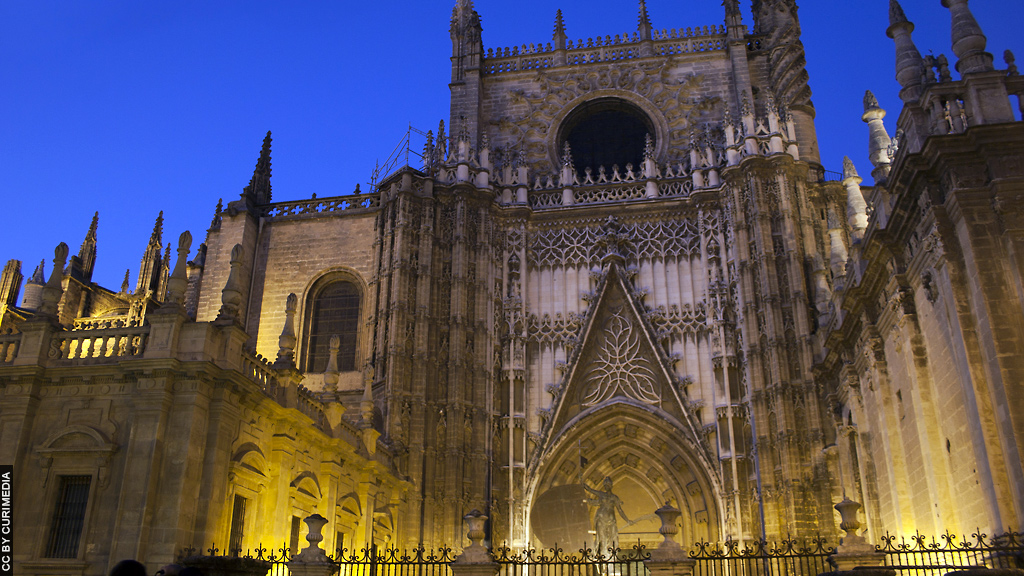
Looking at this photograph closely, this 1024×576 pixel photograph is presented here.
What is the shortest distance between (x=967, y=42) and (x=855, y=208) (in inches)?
230

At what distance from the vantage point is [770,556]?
419 inches

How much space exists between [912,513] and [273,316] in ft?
59.8

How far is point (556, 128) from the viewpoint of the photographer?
28391 mm

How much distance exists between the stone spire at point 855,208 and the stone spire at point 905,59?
4256 mm

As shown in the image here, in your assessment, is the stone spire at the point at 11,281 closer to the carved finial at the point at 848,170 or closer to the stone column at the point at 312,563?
the stone column at the point at 312,563

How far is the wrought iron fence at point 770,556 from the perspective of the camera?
35.9ft

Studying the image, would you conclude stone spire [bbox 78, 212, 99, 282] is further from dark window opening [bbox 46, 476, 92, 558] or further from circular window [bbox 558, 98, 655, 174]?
dark window opening [bbox 46, 476, 92, 558]

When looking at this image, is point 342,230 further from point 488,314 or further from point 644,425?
point 644,425

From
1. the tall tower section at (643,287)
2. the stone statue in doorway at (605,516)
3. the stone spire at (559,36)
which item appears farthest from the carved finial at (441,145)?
the stone statue in doorway at (605,516)

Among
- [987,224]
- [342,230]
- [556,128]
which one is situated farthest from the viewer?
[556,128]

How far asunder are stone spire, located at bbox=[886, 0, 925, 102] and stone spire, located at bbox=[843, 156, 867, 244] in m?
4.26

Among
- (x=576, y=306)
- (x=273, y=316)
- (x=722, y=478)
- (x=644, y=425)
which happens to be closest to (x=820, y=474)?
(x=722, y=478)

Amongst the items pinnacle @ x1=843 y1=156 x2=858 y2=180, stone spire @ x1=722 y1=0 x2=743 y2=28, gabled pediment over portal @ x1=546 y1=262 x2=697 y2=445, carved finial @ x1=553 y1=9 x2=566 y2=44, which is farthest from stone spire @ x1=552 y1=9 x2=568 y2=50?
pinnacle @ x1=843 y1=156 x2=858 y2=180

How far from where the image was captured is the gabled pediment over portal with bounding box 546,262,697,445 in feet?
78.4
